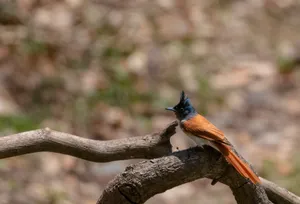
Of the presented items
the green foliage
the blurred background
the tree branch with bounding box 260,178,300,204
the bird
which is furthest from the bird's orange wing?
the green foliage

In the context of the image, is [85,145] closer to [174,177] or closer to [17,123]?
[174,177]

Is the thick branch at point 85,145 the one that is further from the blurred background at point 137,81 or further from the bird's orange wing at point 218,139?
the blurred background at point 137,81

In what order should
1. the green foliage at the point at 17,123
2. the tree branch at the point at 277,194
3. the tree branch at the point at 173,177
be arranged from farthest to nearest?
the green foliage at the point at 17,123 < the tree branch at the point at 277,194 < the tree branch at the point at 173,177

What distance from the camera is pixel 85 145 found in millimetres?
2340

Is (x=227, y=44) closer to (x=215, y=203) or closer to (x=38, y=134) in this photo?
(x=215, y=203)

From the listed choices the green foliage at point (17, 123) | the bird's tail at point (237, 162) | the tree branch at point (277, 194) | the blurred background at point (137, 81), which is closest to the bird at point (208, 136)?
the bird's tail at point (237, 162)

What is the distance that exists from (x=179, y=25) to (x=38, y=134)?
5.25 m

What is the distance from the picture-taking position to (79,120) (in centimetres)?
552

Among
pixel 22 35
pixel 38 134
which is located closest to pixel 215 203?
pixel 22 35

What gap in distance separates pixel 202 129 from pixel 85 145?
0.44 m

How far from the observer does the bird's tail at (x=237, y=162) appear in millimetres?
2240

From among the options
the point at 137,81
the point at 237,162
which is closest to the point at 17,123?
the point at 137,81

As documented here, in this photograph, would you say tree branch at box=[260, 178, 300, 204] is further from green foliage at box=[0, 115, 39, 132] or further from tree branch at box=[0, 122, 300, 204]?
green foliage at box=[0, 115, 39, 132]

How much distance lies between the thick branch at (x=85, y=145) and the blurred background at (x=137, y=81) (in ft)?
6.73
